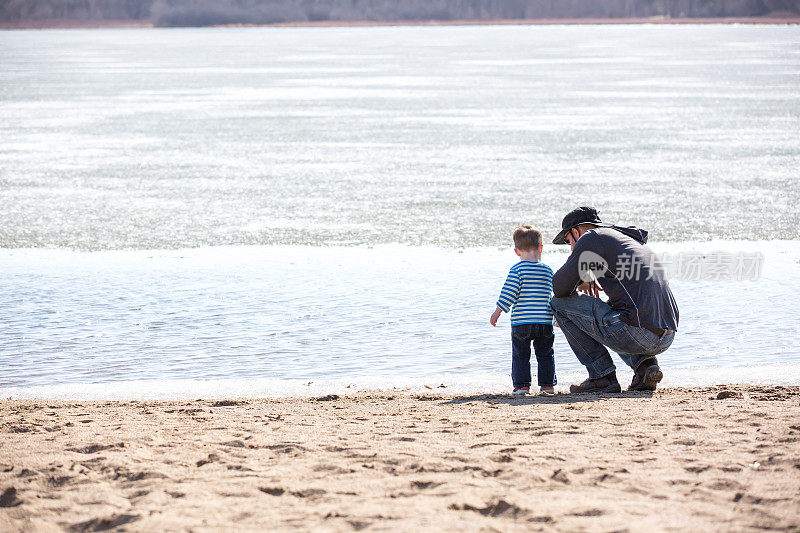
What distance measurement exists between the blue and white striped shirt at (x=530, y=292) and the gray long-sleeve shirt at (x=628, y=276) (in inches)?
9.6

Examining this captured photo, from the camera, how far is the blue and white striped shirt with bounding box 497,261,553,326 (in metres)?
5.76

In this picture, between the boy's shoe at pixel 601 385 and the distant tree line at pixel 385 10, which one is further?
the distant tree line at pixel 385 10

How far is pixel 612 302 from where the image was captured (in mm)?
5555

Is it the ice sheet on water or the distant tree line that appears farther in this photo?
the distant tree line

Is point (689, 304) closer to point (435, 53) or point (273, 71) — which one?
point (273, 71)

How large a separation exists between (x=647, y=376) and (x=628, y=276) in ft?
2.06

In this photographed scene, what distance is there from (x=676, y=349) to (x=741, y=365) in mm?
558

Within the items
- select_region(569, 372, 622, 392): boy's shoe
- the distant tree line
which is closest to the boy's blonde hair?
select_region(569, 372, 622, 392): boy's shoe

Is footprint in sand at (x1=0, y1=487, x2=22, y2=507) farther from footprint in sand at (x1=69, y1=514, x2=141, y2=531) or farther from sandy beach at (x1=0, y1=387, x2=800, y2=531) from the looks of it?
footprint in sand at (x1=69, y1=514, x2=141, y2=531)

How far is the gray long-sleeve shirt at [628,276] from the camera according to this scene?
17.7ft

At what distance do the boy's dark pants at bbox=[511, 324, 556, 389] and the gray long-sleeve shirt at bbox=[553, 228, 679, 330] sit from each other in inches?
15.2

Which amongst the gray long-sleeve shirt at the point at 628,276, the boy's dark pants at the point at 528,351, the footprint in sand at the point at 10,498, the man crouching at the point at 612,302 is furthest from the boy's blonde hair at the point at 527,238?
the footprint in sand at the point at 10,498

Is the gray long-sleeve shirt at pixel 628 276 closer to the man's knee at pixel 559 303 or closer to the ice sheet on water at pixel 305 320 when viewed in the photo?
the man's knee at pixel 559 303

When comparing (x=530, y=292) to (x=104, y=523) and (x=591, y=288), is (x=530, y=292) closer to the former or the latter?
(x=591, y=288)
